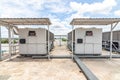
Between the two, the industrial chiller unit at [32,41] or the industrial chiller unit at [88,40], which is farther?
the industrial chiller unit at [88,40]

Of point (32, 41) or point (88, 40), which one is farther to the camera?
point (88, 40)

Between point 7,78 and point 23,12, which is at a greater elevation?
point 23,12

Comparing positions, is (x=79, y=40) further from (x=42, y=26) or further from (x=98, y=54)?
(x=42, y=26)

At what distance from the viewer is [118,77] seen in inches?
208

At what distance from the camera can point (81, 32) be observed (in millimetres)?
10633

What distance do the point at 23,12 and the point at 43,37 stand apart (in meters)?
3.64

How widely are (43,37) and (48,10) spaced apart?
4559 mm

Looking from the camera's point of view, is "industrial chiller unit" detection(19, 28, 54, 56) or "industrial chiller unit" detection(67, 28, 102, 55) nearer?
"industrial chiller unit" detection(19, 28, 54, 56)

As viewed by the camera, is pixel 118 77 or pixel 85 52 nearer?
pixel 118 77

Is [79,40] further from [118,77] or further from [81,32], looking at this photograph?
[118,77]

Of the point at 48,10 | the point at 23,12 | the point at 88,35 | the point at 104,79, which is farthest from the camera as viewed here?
the point at 48,10

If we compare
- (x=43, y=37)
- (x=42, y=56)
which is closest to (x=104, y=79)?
(x=42, y=56)

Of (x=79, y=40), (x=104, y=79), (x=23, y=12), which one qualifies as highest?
(x=23, y=12)

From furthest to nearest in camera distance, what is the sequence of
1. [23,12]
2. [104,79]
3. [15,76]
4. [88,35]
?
[23,12] → [88,35] → [15,76] → [104,79]
